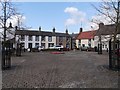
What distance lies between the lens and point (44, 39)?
296 ft

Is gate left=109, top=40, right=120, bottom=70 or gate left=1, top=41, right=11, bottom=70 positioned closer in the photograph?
gate left=109, top=40, right=120, bottom=70

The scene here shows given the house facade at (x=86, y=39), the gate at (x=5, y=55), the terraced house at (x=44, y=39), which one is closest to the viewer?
the gate at (x=5, y=55)

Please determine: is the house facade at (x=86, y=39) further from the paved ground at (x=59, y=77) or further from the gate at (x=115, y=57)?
the paved ground at (x=59, y=77)

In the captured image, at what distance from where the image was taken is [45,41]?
90188 mm

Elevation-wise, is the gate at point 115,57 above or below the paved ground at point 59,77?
above

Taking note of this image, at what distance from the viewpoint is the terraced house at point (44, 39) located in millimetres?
84500

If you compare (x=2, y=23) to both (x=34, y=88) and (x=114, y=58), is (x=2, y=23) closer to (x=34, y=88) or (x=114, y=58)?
(x=114, y=58)

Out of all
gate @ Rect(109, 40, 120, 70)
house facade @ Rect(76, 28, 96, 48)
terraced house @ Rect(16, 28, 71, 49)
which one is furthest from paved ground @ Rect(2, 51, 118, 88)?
house facade @ Rect(76, 28, 96, 48)

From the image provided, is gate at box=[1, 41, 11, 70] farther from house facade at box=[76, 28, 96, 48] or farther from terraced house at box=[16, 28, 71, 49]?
house facade at box=[76, 28, 96, 48]

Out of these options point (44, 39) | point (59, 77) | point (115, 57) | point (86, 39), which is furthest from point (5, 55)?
point (86, 39)

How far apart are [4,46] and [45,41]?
7275 cm

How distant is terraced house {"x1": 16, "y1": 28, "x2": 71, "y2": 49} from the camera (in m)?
84.5

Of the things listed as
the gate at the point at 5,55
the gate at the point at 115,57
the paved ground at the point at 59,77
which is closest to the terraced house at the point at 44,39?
the gate at the point at 5,55

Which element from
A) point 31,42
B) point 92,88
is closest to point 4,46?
point 92,88
